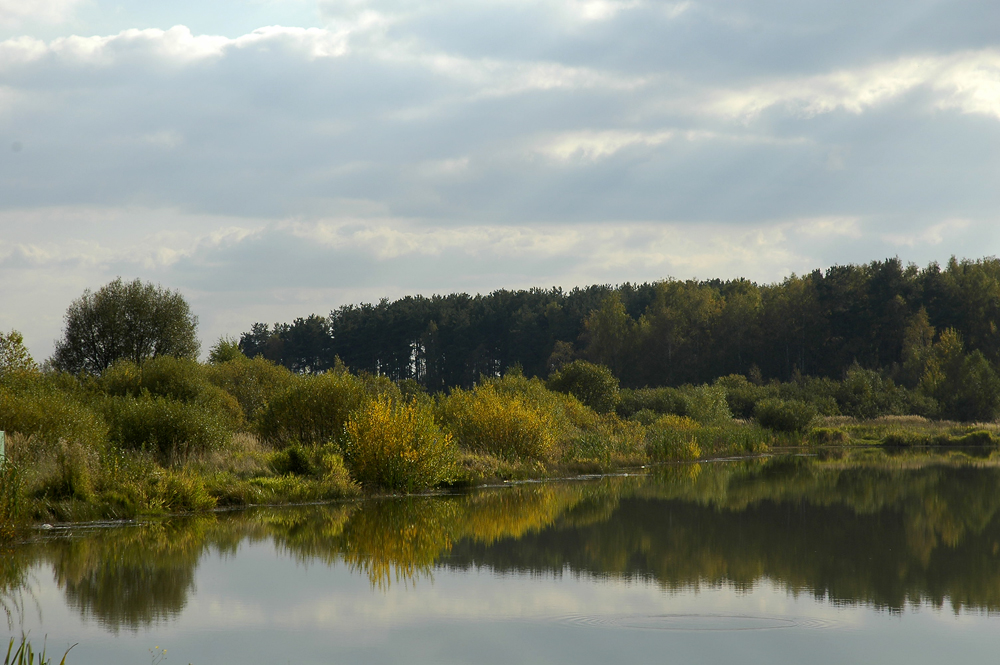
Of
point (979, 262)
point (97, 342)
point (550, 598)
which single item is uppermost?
point (979, 262)

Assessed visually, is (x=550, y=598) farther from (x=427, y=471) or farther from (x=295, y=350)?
(x=295, y=350)

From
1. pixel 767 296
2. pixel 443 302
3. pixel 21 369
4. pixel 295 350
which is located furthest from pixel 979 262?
pixel 21 369

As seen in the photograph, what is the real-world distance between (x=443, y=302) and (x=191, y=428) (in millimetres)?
86909

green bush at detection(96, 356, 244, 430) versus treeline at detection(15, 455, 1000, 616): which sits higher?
green bush at detection(96, 356, 244, 430)

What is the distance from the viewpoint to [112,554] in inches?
535

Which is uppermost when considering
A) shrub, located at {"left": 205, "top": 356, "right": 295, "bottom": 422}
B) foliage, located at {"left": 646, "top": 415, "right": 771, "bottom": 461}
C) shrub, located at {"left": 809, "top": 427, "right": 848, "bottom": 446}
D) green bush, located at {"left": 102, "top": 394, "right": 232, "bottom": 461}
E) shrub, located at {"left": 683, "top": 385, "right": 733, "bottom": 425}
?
shrub, located at {"left": 205, "top": 356, "right": 295, "bottom": 422}

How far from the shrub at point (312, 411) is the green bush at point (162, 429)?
3.55 meters

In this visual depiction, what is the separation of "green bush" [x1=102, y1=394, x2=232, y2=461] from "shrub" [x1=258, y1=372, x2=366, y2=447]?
140 inches

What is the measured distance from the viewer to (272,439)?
83.7 feet

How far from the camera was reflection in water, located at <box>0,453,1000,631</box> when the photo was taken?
1181 centimetres

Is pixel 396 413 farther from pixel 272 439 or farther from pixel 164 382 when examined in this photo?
pixel 164 382

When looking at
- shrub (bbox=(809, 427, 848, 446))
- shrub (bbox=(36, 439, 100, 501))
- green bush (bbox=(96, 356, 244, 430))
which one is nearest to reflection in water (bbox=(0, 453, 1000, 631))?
shrub (bbox=(36, 439, 100, 501))

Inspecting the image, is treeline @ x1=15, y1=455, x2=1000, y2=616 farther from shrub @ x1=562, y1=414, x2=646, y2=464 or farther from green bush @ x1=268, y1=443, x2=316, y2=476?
shrub @ x1=562, y1=414, x2=646, y2=464

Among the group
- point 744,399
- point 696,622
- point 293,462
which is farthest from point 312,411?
point 744,399
